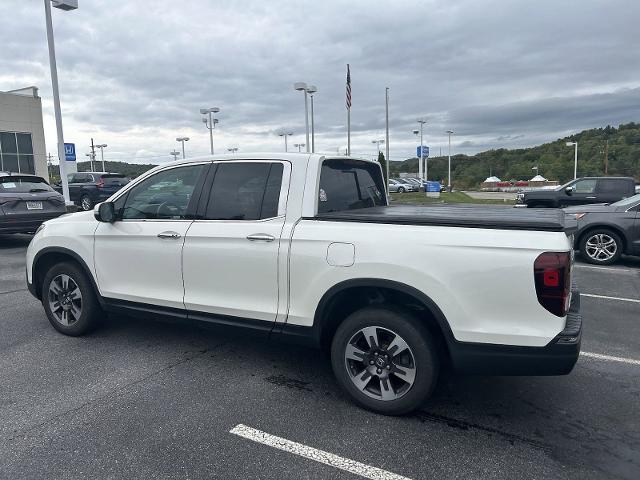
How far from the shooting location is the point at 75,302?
→ 4.75m

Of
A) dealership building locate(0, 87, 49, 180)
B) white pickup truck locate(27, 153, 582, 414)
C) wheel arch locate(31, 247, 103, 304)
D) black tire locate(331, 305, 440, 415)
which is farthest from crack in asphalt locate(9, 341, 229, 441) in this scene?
A: dealership building locate(0, 87, 49, 180)

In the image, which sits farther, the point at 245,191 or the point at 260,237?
the point at 245,191

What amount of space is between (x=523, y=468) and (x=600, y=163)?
3089 inches

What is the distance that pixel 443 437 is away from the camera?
3.04 meters

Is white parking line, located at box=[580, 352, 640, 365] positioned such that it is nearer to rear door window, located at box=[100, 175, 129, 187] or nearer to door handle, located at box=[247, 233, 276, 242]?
door handle, located at box=[247, 233, 276, 242]

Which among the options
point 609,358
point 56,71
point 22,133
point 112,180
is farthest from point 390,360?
point 22,133

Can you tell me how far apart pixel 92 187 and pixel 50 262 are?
16892 mm

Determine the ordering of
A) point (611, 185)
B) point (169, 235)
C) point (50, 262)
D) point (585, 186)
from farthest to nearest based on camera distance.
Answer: point (585, 186) < point (611, 185) < point (50, 262) < point (169, 235)

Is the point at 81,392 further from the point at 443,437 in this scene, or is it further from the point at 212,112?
the point at 212,112

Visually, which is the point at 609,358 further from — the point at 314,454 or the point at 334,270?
the point at 314,454

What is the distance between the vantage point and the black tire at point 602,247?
8.75 meters

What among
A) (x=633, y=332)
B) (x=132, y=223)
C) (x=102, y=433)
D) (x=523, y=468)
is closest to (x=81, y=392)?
(x=102, y=433)

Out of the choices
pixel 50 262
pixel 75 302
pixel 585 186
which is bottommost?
pixel 75 302

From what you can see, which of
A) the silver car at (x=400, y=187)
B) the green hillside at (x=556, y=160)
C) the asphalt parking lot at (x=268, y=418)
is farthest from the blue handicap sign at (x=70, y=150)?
the green hillside at (x=556, y=160)
